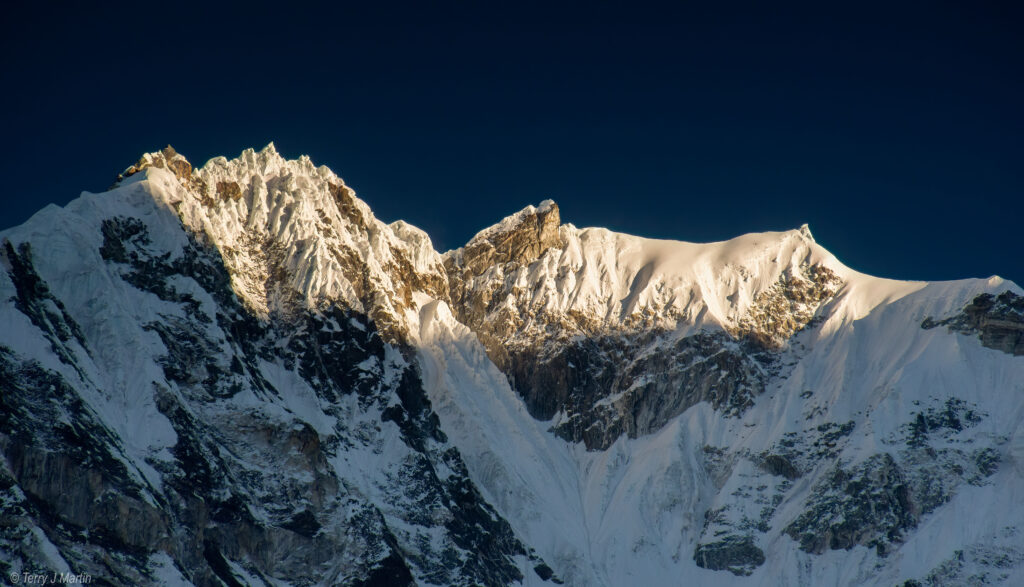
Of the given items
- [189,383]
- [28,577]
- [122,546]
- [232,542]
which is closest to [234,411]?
[189,383]

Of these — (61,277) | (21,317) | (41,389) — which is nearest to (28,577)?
(41,389)

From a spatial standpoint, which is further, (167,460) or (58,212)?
(58,212)

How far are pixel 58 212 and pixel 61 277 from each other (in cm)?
1155

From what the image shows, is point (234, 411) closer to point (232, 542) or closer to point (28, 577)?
point (232, 542)

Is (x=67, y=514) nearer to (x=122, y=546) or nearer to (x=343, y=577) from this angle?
(x=122, y=546)

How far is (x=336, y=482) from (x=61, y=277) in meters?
41.2

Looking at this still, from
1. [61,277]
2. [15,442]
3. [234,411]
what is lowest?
[15,442]

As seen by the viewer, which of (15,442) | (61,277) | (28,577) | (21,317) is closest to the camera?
(28,577)

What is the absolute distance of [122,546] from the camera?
165m

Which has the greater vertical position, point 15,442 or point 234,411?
point 234,411

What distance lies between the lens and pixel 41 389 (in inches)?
6673

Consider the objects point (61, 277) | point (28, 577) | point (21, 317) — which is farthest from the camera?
point (61, 277)

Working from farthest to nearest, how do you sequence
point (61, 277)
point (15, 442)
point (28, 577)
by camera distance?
point (61, 277)
point (15, 442)
point (28, 577)

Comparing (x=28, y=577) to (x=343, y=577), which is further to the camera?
(x=343, y=577)
